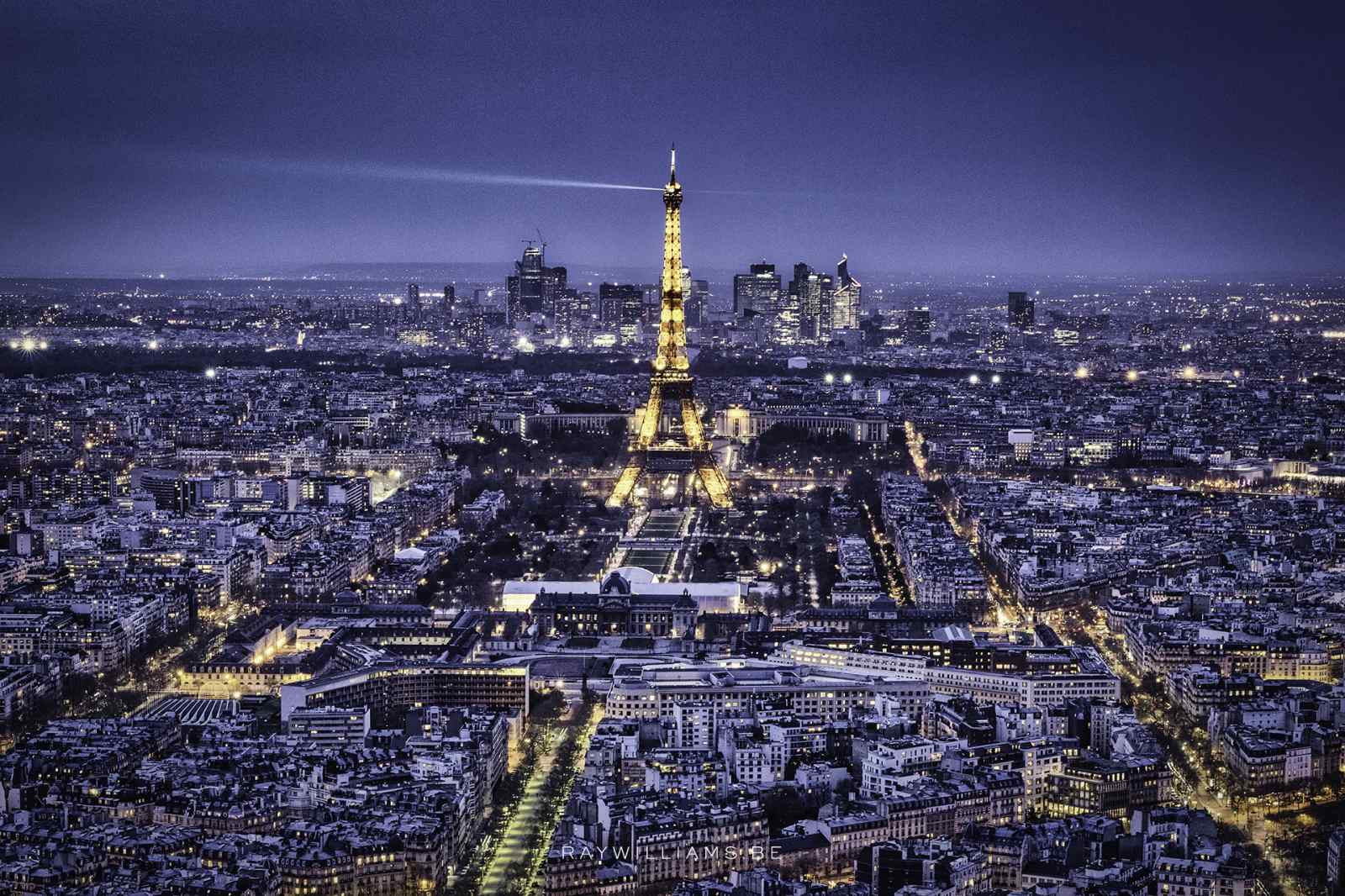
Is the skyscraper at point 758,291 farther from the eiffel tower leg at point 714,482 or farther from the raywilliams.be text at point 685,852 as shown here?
the raywilliams.be text at point 685,852

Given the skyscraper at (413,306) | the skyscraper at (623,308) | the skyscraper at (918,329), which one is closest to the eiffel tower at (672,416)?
the skyscraper at (623,308)

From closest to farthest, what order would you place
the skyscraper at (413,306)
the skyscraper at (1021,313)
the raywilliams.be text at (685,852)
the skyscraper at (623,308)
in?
the raywilliams.be text at (685,852)
the skyscraper at (623,308)
the skyscraper at (1021,313)
the skyscraper at (413,306)

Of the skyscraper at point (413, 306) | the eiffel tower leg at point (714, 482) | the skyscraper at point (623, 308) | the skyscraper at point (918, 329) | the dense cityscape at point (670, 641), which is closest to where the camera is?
the dense cityscape at point (670, 641)

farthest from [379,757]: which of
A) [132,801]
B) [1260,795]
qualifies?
[1260,795]

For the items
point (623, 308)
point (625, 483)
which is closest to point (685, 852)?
point (625, 483)

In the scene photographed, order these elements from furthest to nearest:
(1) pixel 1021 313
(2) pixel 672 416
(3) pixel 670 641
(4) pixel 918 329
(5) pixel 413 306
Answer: (5) pixel 413 306, (1) pixel 1021 313, (4) pixel 918 329, (2) pixel 672 416, (3) pixel 670 641

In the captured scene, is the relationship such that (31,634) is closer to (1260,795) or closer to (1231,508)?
(1260,795)

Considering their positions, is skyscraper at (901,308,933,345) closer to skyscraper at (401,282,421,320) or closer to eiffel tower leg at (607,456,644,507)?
skyscraper at (401,282,421,320)

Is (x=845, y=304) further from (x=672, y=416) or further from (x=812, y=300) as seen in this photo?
(x=672, y=416)
